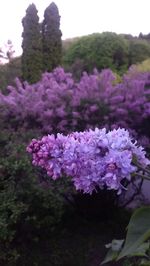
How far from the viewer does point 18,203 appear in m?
4.70

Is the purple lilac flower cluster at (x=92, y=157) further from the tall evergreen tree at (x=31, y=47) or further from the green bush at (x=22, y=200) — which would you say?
the tall evergreen tree at (x=31, y=47)

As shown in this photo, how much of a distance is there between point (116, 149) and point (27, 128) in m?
4.89

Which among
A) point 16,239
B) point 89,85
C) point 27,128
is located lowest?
point 16,239

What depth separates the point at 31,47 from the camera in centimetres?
1950

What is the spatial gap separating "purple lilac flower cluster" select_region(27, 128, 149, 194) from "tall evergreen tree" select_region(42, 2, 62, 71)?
1844 cm

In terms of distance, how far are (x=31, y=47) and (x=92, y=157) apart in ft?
59.8

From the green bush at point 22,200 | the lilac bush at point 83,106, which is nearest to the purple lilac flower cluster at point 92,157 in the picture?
the green bush at point 22,200

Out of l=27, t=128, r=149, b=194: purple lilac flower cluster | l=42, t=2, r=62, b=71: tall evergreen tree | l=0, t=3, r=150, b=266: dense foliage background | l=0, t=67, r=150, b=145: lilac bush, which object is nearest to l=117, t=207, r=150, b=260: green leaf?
l=27, t=128, r=149, b=194: purple lilac flower cluster

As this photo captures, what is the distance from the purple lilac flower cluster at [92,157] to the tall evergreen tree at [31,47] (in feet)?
57.2

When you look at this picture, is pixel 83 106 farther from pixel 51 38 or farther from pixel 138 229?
pixel 51 38

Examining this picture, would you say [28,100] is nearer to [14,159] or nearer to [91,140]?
[14,159]

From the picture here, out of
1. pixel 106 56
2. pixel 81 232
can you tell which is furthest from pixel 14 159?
pixel 106 56

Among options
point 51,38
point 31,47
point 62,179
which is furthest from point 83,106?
point 51,38

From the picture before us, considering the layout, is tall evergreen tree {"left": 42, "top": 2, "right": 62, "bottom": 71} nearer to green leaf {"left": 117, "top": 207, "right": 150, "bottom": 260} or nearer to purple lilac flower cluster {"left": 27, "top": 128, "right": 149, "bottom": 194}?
purple lilac flower cluster {"left": 27, "top": 128, "right": 149, "bottom": 194}
